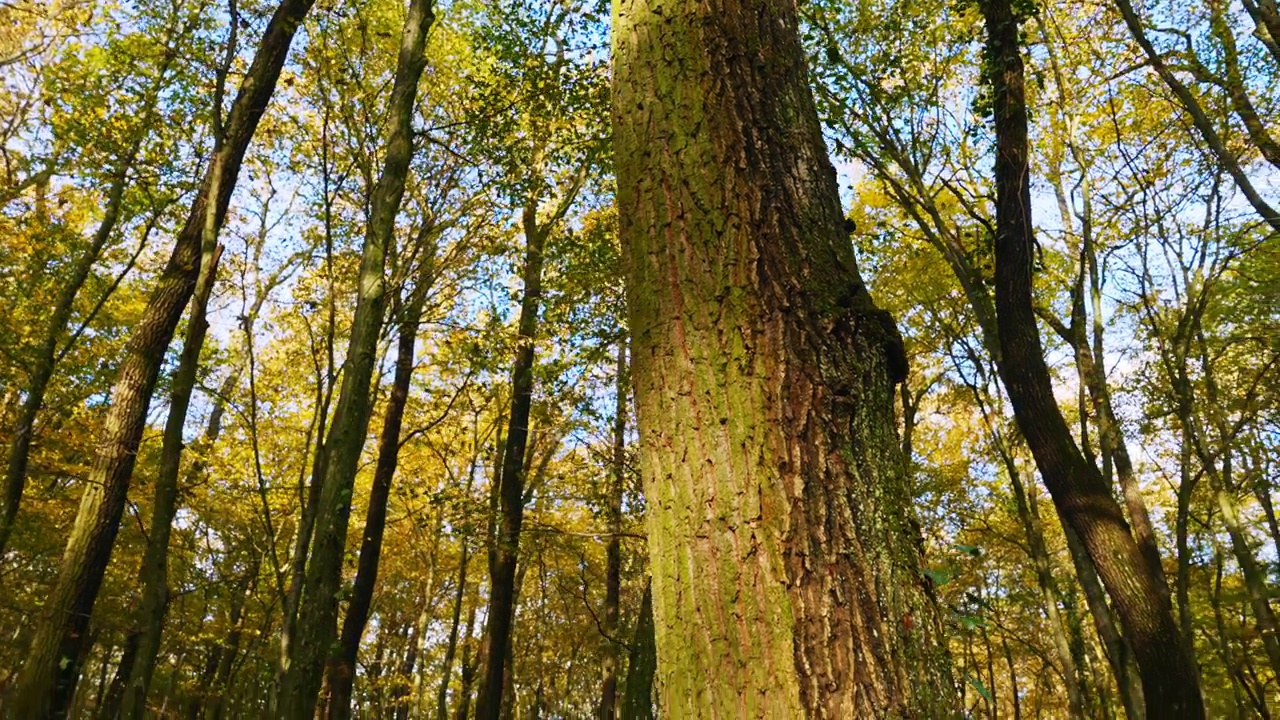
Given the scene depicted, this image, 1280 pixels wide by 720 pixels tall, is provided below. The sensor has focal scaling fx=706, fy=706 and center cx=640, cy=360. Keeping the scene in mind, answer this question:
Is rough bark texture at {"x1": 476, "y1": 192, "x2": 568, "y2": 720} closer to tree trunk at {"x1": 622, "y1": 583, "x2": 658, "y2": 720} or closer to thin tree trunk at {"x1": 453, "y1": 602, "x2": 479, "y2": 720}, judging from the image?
tree trunk at {"x1": 622, "y1": 583, "x2": 658, "y2": 720}

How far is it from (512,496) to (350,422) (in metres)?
5.48

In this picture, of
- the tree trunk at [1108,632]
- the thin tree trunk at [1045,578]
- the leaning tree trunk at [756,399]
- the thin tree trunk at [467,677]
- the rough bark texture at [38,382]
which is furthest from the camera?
the thin tree trunk at [467,677]

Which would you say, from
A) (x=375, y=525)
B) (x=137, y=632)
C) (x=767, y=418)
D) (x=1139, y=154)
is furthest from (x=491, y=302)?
(x=767, y=418)

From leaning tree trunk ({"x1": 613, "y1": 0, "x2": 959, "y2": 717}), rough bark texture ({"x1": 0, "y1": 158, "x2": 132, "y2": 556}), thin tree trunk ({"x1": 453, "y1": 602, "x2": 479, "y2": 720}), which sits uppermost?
rough bark texture ({"x1": 0, "y1": 158, "x2": 132, "y2": 556})

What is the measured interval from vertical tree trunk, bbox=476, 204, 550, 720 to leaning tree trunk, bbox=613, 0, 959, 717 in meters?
7.79

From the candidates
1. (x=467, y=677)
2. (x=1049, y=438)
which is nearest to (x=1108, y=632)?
(x=1049, y=438)

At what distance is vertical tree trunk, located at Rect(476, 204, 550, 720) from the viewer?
364 inches

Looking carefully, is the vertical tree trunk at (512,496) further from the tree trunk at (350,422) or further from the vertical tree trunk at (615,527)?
the tree trunk at (350,422)

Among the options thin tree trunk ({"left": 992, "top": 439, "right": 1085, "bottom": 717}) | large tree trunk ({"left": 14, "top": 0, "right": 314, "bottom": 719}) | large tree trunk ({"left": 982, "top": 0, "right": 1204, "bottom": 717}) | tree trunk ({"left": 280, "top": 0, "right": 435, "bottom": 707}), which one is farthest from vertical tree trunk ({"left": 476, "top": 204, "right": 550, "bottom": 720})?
thin tree trunk ({"left": 992, "top": 439, "right": 1085, "bottom": 717})

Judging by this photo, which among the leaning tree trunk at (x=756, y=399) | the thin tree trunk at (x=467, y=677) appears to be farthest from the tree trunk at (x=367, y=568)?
the leaning tree trunk at (x=756, y=399)

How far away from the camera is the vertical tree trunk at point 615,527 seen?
922 centimetres

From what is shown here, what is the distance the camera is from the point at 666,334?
129 cm

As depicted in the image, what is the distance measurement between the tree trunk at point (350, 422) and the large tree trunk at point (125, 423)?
3.95ft

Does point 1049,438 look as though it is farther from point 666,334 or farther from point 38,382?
point 38,382
